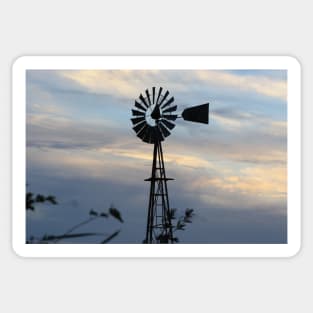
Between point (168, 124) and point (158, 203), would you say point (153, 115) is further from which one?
point (158, 203)

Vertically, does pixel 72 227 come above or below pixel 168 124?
below

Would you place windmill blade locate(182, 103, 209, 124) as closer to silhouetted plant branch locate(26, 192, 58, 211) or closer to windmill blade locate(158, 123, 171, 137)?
windmill blade locate(158, 123, 171, 137)

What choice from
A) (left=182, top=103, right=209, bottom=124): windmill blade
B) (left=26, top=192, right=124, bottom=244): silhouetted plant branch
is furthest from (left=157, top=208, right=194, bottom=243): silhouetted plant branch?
(left=182, top=103, right=209, bottom=124): windmill blade

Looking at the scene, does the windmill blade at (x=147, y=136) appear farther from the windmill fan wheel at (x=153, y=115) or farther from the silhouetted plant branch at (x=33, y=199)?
the silhouetted plant branch at (x=33, y=199)

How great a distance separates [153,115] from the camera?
4.33 metres
